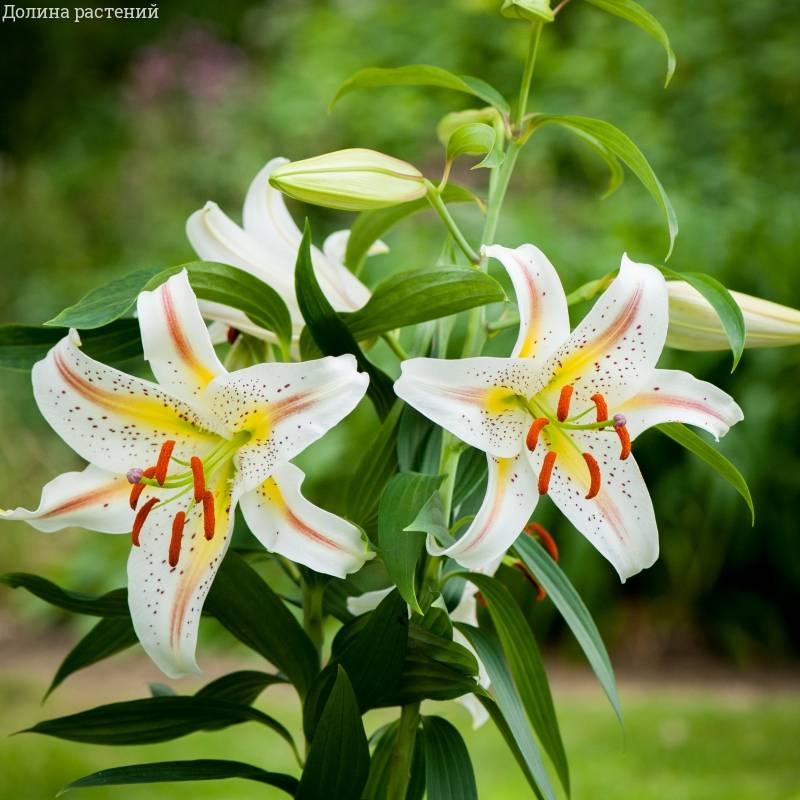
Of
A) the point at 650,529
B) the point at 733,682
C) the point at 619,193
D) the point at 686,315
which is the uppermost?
the point at 686,315

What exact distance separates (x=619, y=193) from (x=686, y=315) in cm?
284

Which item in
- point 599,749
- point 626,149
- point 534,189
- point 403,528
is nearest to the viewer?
point 403,528

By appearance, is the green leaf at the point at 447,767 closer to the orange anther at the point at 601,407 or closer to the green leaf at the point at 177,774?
the green leaf at the point at 177,774

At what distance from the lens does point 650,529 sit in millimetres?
672

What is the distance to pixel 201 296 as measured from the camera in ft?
2.30

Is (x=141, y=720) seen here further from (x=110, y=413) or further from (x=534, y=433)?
(x=534, y=433)

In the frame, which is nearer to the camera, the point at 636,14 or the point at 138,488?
the point at 138,488

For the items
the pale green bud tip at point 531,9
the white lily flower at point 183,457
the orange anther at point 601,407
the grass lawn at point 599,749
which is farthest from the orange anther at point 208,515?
the grass lawn at point 599,749

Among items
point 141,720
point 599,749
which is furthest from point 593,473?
point 599,749

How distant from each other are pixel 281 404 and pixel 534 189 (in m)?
3.51

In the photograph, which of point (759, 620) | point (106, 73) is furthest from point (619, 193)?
point (106, 73)

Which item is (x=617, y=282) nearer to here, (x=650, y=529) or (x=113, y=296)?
(x=650, y=529)

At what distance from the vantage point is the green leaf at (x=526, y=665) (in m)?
0.74

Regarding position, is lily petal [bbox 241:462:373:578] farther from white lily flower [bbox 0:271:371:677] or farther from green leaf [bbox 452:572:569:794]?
green leaf [bbox 452:572:569:794]
